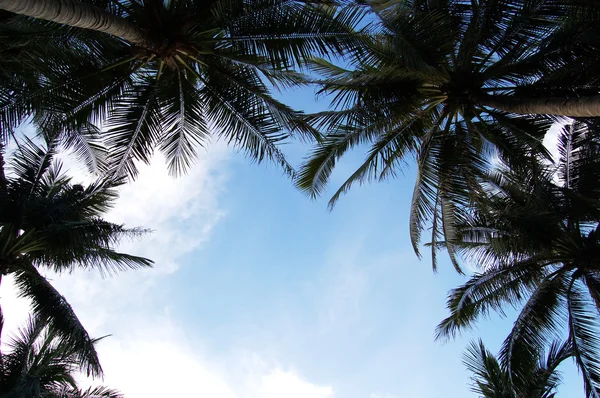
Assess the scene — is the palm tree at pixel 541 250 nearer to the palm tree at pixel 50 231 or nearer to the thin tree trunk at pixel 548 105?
the thin tree trunk at pixel 548 105

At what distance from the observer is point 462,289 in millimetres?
11367

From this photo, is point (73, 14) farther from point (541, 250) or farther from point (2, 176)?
point (541, 250)

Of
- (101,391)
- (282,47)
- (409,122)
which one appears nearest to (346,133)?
(409,122)

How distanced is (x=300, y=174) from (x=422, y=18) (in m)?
4.12

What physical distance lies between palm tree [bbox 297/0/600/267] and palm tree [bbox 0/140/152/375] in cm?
422

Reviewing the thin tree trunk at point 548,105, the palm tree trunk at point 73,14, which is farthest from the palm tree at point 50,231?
the thin tree trunk at point 548,105

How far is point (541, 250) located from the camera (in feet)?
31.9

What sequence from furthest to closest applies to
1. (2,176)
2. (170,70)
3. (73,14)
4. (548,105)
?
1. (2,176)
2. (170,70)
3. (548,105)
4. (73,14)

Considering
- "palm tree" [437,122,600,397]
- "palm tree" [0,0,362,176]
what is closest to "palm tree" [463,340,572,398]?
"palm tree" [437,122,600,397]

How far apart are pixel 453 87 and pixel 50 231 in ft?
26.0

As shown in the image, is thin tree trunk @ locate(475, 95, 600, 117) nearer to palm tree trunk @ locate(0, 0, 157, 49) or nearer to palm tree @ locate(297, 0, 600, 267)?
palm tree @ locate(297, 0, 600, 267)

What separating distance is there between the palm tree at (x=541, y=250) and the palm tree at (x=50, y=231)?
725 cm

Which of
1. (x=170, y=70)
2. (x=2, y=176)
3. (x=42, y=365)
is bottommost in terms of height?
(x=42, y=365)

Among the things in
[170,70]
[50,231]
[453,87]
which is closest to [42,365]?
[50,231]
